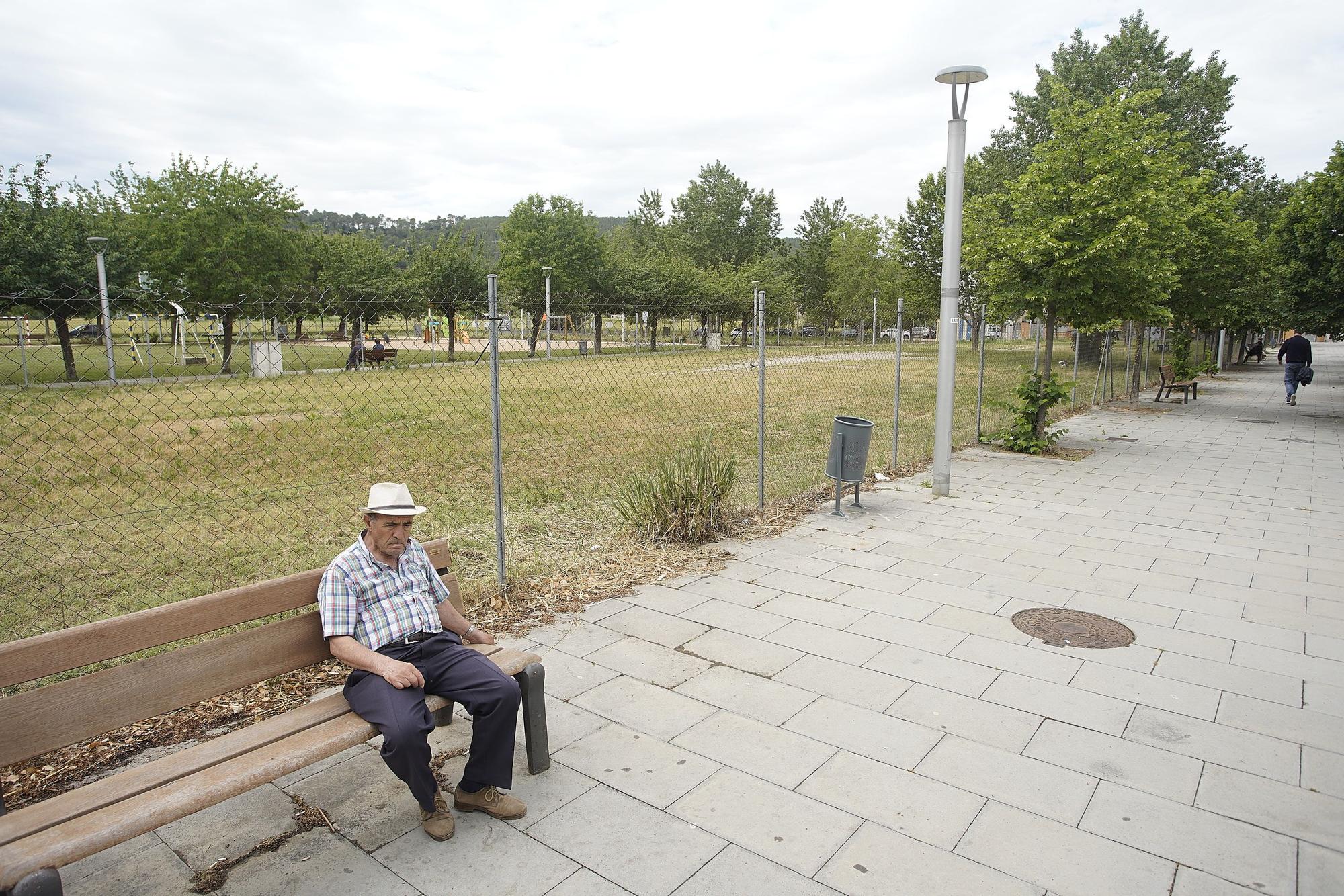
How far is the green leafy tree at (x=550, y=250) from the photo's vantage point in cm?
4391

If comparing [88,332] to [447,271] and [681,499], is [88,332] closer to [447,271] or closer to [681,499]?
[681,499]

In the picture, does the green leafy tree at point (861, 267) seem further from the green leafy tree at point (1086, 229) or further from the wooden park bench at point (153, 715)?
the wooden park bench at point (153, 715)

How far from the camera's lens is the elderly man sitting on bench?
9.34ft

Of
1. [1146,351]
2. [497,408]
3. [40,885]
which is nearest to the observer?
[40,885]

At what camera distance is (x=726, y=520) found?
7.05m

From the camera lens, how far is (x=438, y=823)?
2.93 metres

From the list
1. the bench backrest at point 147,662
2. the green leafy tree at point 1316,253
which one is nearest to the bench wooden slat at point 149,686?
the bench backrest at point 147,662

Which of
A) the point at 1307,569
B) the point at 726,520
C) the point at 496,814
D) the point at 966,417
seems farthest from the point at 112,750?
the point at 966,417

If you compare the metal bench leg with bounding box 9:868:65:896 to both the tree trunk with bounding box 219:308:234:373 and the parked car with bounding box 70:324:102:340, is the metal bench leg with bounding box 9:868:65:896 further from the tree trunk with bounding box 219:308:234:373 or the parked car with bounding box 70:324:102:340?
the tree trunk with bounding box 219:308:234:373

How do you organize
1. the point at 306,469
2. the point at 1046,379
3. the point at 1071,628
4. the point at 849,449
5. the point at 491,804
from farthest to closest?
the point at 1046,379, the point at 306,469, the point at 849,449, the point at 1071,628, the point at 491,804

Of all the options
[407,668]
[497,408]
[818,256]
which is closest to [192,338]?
[497,408]

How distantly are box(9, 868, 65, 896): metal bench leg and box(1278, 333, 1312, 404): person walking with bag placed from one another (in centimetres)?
2353

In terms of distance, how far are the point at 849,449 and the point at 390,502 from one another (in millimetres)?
5327

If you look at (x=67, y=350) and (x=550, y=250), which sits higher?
(x=550, y=250)
